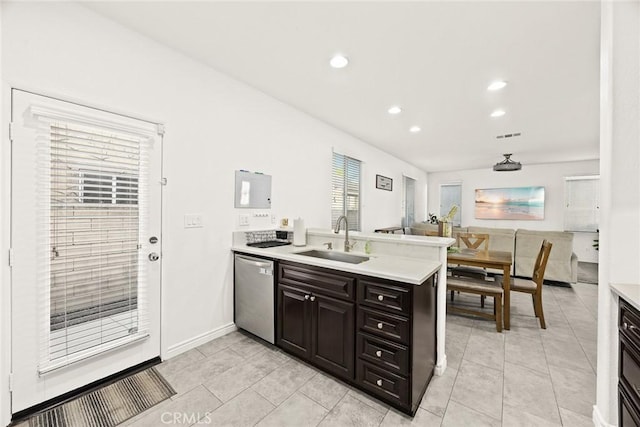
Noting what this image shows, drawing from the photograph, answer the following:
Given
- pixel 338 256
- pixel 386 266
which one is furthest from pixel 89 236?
pixel 386 266

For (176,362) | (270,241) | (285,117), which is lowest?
(176,362)

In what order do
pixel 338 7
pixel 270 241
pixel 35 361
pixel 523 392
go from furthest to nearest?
pixel 270 241 < pixel 523 392 < pixel 338 7 < pixel 35 361

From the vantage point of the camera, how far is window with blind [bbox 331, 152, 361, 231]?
432cm

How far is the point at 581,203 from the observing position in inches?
270

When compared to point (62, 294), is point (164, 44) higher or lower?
higher

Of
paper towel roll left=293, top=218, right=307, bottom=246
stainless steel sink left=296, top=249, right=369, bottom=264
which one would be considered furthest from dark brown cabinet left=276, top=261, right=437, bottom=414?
paper towel roll left=293, top=218, right=307, bottom=246

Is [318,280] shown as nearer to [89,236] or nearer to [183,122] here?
[89,236]

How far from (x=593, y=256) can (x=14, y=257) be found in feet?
33.9

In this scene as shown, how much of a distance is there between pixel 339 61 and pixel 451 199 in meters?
7.63

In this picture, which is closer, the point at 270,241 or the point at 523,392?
the point at 523,392

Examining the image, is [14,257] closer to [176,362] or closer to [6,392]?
[6,392]

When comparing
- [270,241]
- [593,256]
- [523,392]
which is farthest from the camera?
[593,256]

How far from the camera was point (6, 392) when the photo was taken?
1.52 meters

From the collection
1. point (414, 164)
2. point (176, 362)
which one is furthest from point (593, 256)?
point (176, 362)
